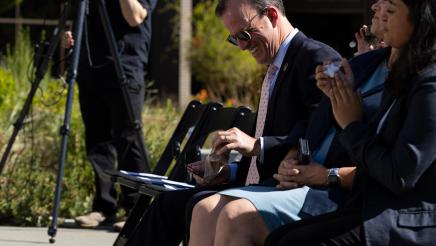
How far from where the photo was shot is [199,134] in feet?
16.7

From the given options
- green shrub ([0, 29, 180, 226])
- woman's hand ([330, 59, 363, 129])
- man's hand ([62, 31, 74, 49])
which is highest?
woman's hand ([330, 59, 363, 129])

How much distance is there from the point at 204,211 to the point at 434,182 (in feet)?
2.96

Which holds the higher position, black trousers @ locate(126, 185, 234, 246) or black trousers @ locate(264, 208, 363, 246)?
black trousers @ locate(264, 208, 363, 246)

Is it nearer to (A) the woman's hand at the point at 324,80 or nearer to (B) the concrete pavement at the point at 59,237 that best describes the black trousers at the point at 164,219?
(A) the woman's hand at the point at 324,80

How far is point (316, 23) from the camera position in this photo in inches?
731

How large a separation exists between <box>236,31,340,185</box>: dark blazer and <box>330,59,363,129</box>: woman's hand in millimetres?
630

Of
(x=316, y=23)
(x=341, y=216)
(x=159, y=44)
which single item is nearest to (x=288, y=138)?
(x=341, y=216)

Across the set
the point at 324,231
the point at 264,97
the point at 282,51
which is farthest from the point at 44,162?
the point at 324,231

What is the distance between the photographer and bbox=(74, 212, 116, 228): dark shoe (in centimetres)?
654

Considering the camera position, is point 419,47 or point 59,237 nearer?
point 419,47

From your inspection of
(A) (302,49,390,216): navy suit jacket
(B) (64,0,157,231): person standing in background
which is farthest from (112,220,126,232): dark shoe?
(A) (302,49,390,216): navy suit jacket

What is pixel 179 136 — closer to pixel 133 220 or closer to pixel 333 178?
pixel 133 220

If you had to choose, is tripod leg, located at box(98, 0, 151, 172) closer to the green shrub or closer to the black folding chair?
the green shrub

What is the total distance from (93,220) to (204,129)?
1.72 meters
